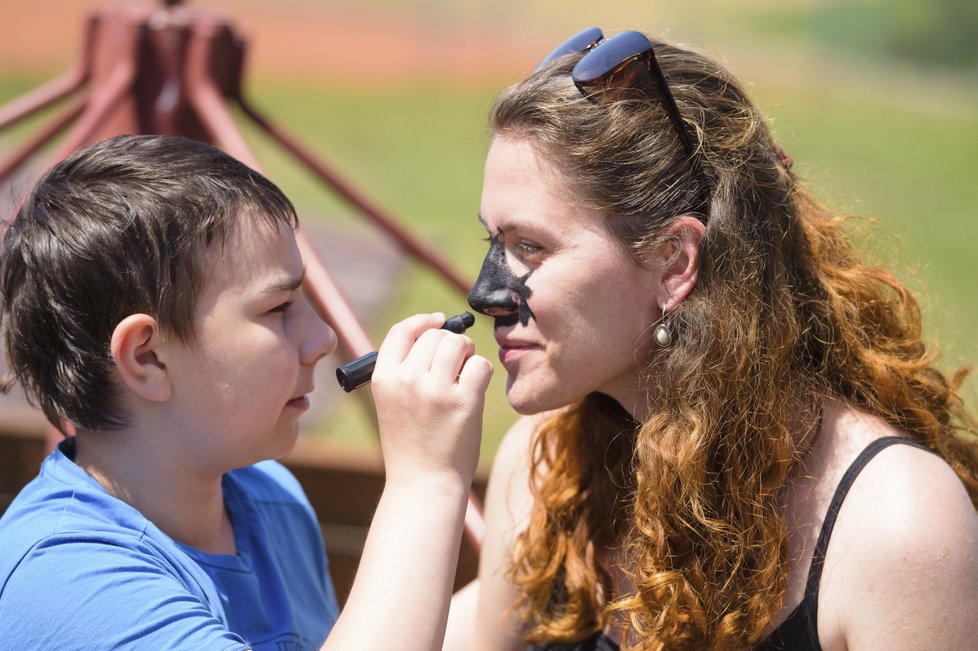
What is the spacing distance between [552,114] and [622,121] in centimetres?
12

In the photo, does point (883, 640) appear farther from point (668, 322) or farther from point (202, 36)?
point (202, 36)

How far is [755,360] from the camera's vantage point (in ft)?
6.38

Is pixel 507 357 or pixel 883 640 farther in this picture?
pixel 507 357

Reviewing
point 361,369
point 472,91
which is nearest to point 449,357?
point 361,369

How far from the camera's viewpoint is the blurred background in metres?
12.0

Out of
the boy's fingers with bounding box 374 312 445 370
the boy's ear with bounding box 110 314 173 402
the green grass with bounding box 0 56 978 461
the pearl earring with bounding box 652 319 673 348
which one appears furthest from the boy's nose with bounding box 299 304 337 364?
the green grass with bounding box 0 56 978 461

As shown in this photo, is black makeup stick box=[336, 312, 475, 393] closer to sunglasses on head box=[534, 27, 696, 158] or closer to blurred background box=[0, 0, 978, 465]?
sunglasses on head box=[534, 27, 696, 158]

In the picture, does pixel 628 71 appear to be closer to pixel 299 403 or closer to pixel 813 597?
pixel 299 403

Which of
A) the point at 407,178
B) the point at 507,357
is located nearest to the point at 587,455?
the point at 507,357

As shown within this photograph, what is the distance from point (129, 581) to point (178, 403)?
306 millimetres

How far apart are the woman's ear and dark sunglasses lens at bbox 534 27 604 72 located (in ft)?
1.23

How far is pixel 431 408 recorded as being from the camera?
1.64 meters

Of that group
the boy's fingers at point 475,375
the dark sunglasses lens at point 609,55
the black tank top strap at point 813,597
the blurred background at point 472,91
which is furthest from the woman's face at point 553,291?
the blurred background at point 472,91

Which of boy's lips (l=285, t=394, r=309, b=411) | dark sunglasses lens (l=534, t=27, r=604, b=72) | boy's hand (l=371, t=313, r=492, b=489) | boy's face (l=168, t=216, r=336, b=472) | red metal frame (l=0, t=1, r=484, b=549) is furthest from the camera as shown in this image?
red metal frame (l=0, t=1, r=484, b=549)
